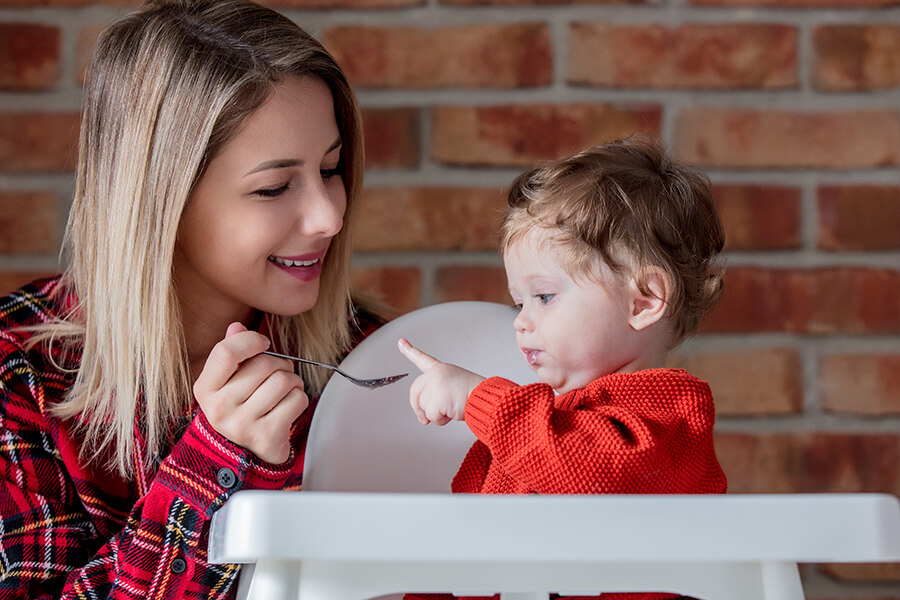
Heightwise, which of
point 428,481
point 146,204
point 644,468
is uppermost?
Answer: point 146,204

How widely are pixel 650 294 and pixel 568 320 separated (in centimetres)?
7

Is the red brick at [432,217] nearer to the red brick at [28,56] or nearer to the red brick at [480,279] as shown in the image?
the red brick at [480,279]

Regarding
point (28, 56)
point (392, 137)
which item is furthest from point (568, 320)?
point (28, 56)

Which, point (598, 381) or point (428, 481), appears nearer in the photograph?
point (598, 381)

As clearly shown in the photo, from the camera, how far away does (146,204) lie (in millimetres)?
876

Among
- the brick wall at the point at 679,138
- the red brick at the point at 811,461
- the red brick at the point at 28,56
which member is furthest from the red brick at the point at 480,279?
the red brick at the point at 28,56

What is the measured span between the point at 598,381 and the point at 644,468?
4.3 inches

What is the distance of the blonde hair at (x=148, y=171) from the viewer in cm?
87

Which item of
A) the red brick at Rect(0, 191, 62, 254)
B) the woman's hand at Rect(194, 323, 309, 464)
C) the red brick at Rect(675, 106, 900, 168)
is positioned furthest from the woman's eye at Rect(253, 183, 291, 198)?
the red brick at Rect(675, 106, 900, 168)

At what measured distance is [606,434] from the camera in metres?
0.68

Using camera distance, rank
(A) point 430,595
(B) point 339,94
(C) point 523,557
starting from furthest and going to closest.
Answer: (B) point 339,94, (A) point 430,595, (C) point 523,557

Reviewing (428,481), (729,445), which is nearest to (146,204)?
(428,481)

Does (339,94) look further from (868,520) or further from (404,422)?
(868,520)

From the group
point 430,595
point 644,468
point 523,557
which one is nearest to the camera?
point 523,557
